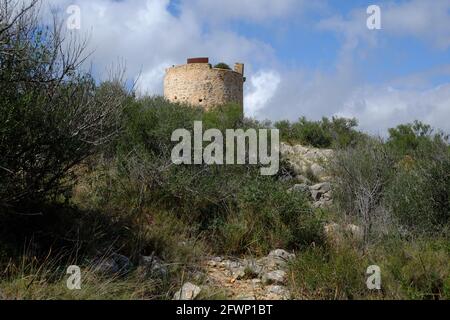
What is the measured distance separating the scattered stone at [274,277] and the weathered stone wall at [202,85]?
15.0 meters

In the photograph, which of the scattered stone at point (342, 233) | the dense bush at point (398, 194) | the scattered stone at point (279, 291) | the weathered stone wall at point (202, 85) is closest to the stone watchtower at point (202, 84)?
the weathered stone wall at point (202, 85)

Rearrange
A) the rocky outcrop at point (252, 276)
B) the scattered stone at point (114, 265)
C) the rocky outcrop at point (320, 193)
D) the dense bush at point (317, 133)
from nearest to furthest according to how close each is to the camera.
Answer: the scattered stone at point (114, 265) < the rocky outcrop at point (252, 276) < the rocky outcrop at point (320, 193) < the dense bush at point (317, 133)

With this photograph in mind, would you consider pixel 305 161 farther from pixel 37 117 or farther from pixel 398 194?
pixel 37 117

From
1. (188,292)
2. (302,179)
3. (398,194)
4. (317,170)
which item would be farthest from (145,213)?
(317,170)

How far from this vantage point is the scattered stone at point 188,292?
442cm

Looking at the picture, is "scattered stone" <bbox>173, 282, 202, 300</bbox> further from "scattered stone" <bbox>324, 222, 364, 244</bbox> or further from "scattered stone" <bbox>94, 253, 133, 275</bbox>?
"scattered stone" <bbox>324, 222, 364, 244</bbox>

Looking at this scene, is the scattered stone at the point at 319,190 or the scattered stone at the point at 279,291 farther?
the scattered stone at the point at 319,190

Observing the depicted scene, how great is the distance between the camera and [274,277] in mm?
5199

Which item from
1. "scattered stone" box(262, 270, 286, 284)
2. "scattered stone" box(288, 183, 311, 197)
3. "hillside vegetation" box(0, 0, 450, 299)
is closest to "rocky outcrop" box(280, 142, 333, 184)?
"scattered stone" box(288, 183, 311, 197)

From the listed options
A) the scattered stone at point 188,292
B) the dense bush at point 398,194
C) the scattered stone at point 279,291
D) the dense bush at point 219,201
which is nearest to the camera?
the scattered stone at point 188,292

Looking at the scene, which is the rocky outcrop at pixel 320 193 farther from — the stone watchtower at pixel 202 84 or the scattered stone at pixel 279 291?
the stone watchtower at pixel 202 84

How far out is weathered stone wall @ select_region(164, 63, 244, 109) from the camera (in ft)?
66.1

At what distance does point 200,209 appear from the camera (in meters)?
6.96

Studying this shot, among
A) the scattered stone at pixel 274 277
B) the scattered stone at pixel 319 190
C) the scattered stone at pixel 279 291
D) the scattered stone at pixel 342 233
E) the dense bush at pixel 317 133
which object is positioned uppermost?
the dense bush at pixel 317 133
